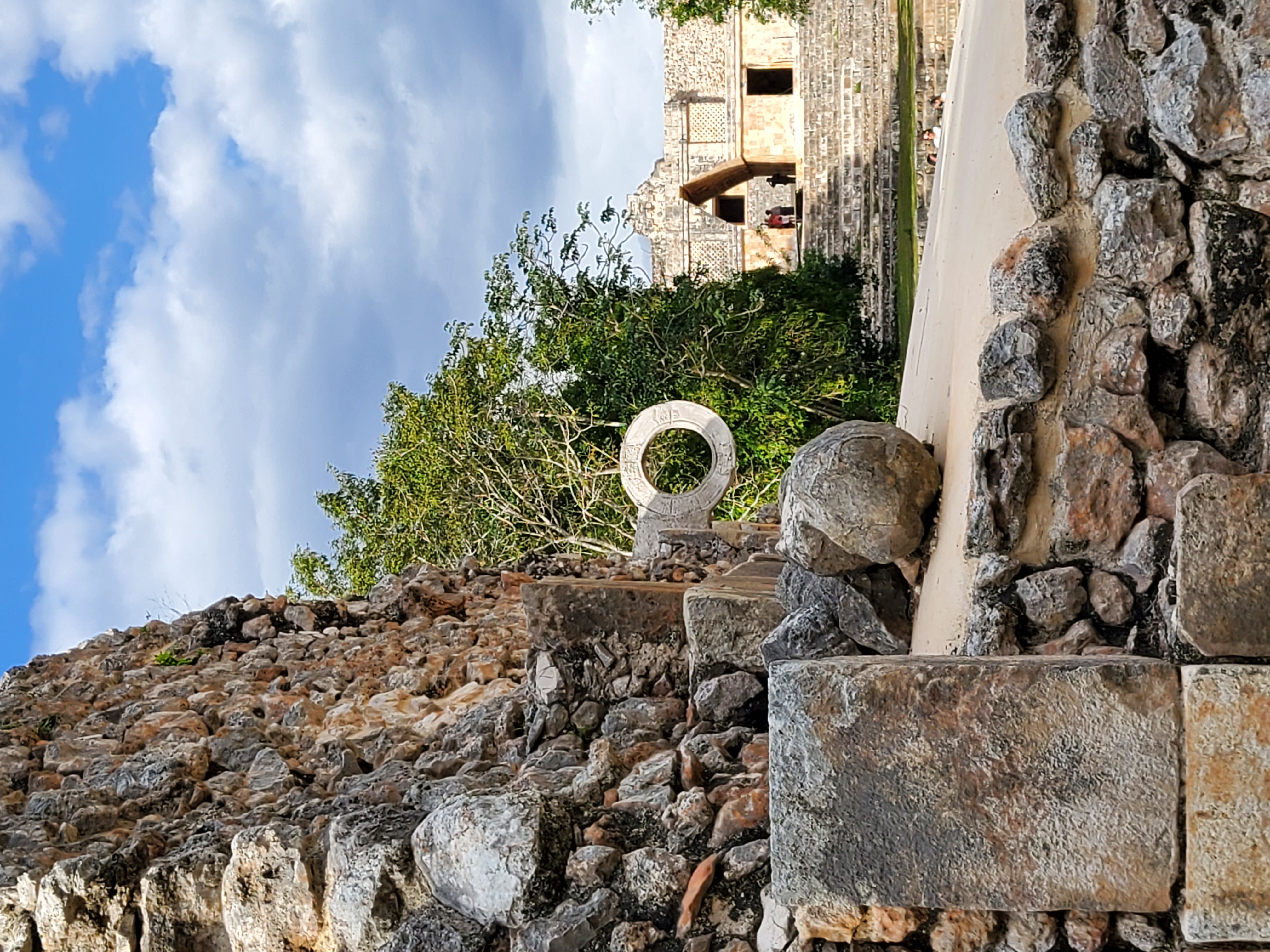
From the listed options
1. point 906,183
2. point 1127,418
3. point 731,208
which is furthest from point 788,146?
point 1127,418

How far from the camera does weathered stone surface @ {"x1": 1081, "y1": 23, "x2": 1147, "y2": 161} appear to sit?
84.7 inches

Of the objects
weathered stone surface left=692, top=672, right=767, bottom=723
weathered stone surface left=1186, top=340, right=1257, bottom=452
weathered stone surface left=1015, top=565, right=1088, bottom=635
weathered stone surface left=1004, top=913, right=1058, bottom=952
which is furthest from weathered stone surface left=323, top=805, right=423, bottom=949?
weathered stone surface left=1186, top=340, right=1257, bottom=452

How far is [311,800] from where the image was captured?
11.7 ft

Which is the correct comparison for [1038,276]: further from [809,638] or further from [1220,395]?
[809,638]

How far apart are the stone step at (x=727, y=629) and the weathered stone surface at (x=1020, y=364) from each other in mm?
1208

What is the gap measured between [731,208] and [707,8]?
5.18 m

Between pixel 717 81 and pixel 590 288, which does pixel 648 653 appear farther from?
pixel 717 81

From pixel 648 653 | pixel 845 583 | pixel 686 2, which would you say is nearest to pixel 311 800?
pixel 648 653

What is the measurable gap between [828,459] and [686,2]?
1670 centimetres

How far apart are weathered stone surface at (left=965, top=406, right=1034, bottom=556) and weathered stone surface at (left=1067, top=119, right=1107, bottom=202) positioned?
429 mm

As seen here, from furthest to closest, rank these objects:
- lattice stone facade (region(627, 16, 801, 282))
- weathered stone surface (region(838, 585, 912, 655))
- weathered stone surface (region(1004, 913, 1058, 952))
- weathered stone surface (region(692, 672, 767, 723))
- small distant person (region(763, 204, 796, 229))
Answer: small distant person (region(763, 204, 796, 229)) < lattice stone facade (region(627, 16, 801, 282)) < weathered stone surface (region(692, 672, 767, 723)) < weathered stone surface (region(838, 585, 912, 655)) < weathered stone surface (region(1004, 913, 1058, 952))

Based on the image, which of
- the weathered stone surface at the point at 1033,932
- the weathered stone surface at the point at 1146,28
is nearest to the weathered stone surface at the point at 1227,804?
the weathered stone surface at the point at 1033,932

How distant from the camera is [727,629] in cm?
345

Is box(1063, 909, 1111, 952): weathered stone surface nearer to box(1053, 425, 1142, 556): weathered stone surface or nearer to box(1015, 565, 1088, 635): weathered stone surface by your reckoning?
box(1015, 565, 1088, 635): weathered stone surface
